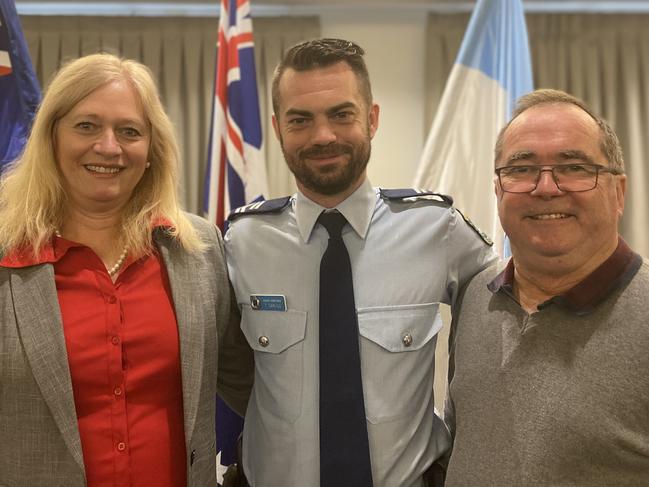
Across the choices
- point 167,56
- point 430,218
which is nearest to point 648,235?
point 430,218

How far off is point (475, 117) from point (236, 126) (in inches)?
42.9

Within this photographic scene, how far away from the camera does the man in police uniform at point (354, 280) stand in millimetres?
1464

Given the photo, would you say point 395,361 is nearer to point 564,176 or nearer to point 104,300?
point 564,176

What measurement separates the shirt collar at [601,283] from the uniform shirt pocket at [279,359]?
22.9 inches

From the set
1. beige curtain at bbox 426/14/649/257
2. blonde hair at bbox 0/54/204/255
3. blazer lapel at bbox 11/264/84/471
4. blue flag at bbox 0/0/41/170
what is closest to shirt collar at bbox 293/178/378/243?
blonde hair at bbox 0/54/204/255

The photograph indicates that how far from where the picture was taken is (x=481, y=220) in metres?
2.79

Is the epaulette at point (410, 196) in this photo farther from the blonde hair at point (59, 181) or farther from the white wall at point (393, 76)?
the white wall at point (393, 76)

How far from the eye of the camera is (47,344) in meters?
1.27

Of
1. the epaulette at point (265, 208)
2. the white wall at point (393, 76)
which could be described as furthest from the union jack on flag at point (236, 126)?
the white wall at point (393, 76)

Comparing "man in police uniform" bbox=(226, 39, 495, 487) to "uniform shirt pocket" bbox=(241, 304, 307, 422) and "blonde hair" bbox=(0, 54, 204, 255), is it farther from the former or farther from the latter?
"blonde hair" bbox=(0, 54, 204, 255)

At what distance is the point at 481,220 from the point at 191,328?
68.7 inches

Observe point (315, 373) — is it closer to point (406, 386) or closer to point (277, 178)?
point (406, 386)

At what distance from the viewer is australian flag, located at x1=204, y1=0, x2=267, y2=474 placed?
8.31 feet

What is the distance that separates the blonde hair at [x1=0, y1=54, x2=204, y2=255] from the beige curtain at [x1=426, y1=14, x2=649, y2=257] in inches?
86.8
